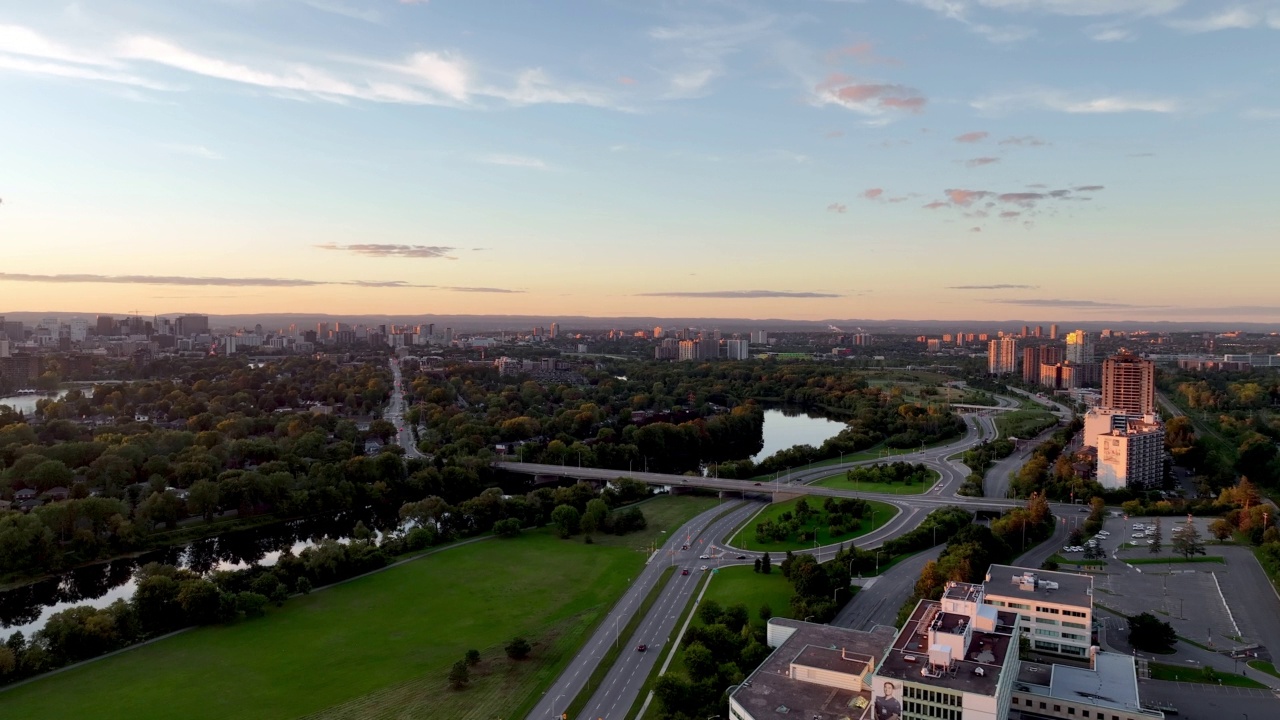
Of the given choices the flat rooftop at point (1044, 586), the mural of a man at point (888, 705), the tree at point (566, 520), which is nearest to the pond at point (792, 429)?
the tree at point (566, 520)

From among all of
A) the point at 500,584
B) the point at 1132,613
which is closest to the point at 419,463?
the point at 500,584

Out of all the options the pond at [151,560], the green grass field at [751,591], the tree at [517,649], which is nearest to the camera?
the tree at [517,649]

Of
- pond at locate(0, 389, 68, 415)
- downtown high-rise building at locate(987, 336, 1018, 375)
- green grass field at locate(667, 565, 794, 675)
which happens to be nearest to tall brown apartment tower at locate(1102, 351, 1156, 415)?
green grass field at locate(667, 565, 794, 675)

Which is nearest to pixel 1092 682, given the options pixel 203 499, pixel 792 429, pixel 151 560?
pixel 151 560

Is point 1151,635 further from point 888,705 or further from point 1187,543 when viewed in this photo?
point 888,705

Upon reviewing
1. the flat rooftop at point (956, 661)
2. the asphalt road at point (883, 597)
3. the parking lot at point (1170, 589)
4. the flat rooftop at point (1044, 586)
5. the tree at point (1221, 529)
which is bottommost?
the asphalt road at point (883, 597)

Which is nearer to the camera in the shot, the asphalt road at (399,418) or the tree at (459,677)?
the tree at (459,677)

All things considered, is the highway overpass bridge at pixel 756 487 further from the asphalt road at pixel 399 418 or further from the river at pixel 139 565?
the river at pixel 139 565
